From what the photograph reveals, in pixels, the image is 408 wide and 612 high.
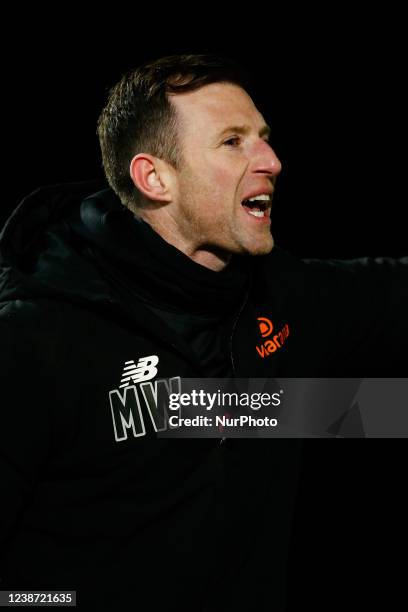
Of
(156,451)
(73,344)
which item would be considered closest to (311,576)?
(156,451)

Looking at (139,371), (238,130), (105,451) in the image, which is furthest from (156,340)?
(238,130)

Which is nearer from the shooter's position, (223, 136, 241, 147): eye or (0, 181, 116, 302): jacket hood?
(0, 181, 116, 302): jacket hood

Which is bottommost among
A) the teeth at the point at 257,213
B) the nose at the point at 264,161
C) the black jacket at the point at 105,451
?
the black jacket at the point at 105,451

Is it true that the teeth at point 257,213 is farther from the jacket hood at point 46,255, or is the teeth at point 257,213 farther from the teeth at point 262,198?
the jacket hood at point 46,255

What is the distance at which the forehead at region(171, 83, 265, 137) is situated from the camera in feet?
4.23

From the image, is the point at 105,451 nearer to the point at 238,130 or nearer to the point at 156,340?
the point at 156,340

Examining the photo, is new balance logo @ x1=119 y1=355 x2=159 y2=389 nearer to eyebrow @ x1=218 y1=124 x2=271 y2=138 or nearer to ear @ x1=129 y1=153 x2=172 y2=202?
ear @ x1=129 y1=153 x2=172 y2=202

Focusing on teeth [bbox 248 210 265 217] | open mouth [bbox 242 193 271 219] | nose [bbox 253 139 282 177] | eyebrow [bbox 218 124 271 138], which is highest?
eyebrow [bbox 218 124 271 138]

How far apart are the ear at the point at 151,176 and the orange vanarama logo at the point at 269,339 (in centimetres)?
31

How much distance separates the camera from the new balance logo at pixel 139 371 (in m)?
1.18

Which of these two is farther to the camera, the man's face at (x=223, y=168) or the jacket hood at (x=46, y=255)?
the man's face at (x=223, y=168)

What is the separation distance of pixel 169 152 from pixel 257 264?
11.5 inches

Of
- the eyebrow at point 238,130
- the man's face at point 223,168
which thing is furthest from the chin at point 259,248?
the eyebrow at point 238,130

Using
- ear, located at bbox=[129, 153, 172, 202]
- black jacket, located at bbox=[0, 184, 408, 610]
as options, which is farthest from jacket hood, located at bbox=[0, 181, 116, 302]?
ear, located at bbox=[129, 153, 172, 202]
